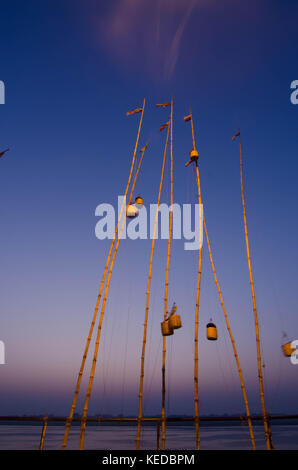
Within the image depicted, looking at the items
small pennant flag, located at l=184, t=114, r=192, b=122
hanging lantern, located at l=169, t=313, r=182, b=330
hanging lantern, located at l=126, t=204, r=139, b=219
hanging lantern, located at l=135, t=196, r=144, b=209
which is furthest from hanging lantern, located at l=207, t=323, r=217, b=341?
small pennant flag, located at l=184, t=114, r=192, b=122

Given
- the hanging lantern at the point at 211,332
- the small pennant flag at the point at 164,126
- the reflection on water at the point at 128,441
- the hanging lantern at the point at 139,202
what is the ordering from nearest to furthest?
1. the hanging lantern at the point at 211,332
2. the hanging lantern at the point at 139,202
3. the small pennant flag at the point at 164,126
4. the reflection on water at the point at 128,441

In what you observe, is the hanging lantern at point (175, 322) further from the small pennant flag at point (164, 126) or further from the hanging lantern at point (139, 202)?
the small pennant flag at point (164, 126)

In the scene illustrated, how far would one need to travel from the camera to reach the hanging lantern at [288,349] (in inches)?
276

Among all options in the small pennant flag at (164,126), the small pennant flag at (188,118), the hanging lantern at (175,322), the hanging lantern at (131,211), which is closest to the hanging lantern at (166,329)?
the hanging lantern at (175,322)

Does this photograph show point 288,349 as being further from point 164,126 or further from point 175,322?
point 164,126

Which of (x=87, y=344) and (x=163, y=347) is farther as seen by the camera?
(x=163, y=347)

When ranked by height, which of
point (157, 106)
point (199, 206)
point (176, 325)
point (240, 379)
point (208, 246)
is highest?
point (157, 106)

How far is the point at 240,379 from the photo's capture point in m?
6.93

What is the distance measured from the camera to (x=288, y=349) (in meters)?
7.04

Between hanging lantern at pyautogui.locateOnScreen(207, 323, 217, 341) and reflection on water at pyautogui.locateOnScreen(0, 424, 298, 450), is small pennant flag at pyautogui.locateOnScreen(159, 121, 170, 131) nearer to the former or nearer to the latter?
hanging lantern at pyautogui.locateOnScreen(207, 323, 217, 341)

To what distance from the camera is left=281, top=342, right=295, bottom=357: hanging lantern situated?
23.0 feet
